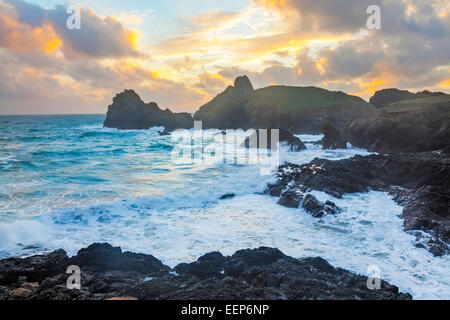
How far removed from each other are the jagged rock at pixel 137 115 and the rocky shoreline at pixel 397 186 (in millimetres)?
75811

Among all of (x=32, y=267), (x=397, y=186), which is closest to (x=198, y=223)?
(x=32, y=267)

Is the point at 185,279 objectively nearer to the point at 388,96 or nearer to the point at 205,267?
the point at 205,267

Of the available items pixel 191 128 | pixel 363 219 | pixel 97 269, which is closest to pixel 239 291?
pixel 97 269

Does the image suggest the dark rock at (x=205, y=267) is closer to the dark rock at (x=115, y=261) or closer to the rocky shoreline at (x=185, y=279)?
the rocky shoreline at (x=185, y=279)

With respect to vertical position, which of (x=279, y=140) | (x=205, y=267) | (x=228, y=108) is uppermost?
(x=228, y=108)

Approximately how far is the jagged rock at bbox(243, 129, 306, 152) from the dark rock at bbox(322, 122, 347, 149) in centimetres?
285

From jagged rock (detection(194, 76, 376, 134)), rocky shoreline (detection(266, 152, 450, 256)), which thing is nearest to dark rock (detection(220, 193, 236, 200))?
rocky shoreline (detection(266, 152, 450, 256))

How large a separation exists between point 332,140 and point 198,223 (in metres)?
27.6

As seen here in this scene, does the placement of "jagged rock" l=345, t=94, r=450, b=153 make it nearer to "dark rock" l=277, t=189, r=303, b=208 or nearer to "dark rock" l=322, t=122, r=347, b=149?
"dark rock" l=322, t=122, r=347, b=149

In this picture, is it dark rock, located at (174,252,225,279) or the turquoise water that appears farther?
the turquoise water

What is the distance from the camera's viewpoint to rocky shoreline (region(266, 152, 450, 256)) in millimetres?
11062

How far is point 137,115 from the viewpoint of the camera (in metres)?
95.8

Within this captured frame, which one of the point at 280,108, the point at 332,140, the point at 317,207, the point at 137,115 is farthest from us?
the point at 137,115

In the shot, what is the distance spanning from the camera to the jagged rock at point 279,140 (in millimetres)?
36156
